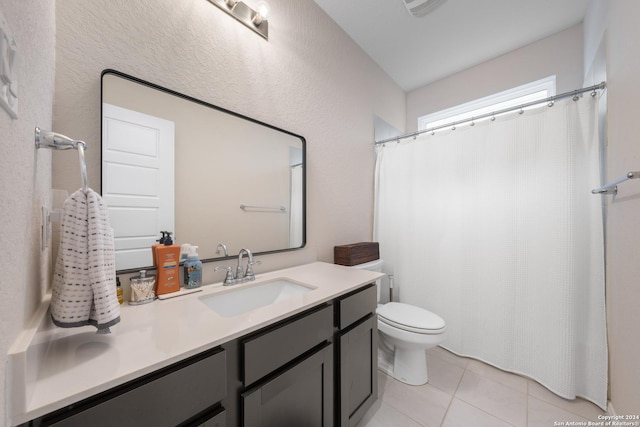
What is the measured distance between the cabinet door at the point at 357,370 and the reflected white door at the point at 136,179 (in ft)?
3.16

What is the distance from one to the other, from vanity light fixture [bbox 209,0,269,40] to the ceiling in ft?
2.09

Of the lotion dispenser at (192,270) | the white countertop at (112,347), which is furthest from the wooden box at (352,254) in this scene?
the lotion dispenser at (192,270)

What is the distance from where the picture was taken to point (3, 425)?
0.37 meters

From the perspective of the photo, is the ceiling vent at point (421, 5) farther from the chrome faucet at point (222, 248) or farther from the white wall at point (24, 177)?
the chrome faucet at point (222, 248)

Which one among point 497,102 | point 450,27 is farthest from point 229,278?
point 497,102

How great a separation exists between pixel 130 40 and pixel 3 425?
4.04 feet

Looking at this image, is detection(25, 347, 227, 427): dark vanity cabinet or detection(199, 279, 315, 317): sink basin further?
detection(199, 279, 315, 317): sink basin

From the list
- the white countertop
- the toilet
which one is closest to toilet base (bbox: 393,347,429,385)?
the toilet

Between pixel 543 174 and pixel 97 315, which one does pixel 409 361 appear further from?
pixel 97 315

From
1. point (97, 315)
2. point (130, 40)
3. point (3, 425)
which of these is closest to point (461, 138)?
point (130, 40)

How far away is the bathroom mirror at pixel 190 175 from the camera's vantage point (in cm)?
94

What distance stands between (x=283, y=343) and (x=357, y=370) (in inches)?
23.4

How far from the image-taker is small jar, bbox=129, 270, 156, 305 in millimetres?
912

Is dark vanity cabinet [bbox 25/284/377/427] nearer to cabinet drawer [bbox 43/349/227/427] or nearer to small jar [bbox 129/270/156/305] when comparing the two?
cabinet drawer [bbox 43/349/227/427]
